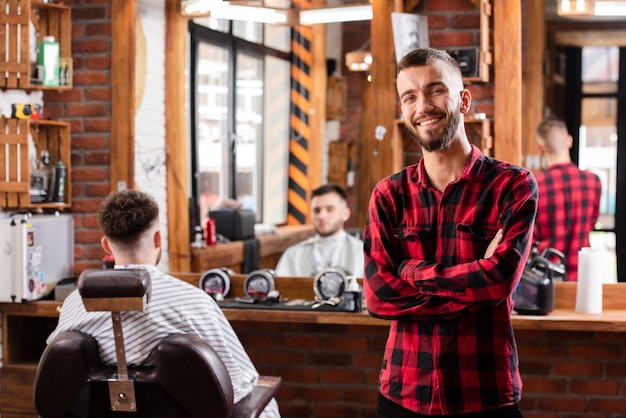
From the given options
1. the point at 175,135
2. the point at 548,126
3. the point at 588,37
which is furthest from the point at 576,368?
the point at 588,37

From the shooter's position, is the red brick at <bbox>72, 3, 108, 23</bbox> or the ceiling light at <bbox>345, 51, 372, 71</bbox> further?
the ceiling light at <bbox>345, 51, 372, 71</bbox>

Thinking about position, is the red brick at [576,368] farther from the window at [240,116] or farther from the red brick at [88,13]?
the red brick at [88,13]

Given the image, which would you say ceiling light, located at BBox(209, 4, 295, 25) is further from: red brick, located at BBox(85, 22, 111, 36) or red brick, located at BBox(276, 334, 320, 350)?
red brick, located at BBox(276, 334, 320, 350)

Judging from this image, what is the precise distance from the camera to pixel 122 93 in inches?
175

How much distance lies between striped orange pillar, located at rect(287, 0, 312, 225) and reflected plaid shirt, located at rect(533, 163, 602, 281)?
12.0 ft

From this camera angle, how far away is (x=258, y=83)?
778cm

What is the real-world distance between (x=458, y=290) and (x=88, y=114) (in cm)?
293

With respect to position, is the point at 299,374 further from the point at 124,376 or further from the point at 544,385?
the point at 124,376

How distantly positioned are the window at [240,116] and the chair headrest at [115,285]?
342 cm

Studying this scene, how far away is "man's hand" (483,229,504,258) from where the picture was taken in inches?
81.2

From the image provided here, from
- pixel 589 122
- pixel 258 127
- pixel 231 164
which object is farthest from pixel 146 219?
pixel 589 122

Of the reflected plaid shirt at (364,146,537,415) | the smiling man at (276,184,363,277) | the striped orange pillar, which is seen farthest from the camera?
the striped orange pillar

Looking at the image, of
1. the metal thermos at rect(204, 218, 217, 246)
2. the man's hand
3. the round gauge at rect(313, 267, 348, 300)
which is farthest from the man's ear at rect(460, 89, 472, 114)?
the metal thermos at rect(204, 218, 217, 246)

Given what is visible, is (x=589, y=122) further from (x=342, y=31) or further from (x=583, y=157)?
(x=342, y=31)
